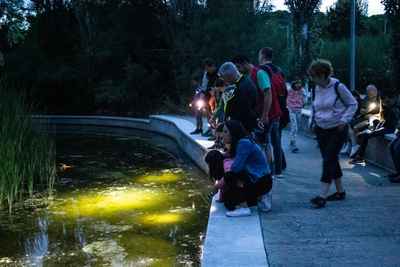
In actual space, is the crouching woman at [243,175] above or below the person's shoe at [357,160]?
above

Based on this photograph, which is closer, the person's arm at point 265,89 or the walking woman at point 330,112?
the walking woman at point 330,112

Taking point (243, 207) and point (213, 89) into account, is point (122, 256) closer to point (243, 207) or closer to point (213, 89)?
point (243, 207)

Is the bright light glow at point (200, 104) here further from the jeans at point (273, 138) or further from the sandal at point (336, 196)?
the sandal at point (336, 196)

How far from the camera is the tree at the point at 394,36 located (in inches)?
498

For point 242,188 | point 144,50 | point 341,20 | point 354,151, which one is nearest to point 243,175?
point 242,188

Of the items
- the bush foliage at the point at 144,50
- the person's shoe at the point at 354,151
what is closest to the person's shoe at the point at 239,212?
the person's shoe at the point at 354,151

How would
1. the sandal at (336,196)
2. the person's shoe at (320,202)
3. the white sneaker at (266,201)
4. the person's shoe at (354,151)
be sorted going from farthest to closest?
the person's shoe at (354,151) → the sandal at (336,196) → the person's shoe at (320,202) → the white sneaker at (266,201)

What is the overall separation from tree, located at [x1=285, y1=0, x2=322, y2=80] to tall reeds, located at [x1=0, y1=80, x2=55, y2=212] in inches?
692

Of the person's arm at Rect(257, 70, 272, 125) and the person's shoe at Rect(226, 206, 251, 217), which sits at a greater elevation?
the person's arm at Rect(257, 70, 272, 125)

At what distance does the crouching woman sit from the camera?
18.3 feet

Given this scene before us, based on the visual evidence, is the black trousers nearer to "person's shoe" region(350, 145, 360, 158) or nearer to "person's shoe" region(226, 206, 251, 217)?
"person's shoe" region(226, 206, 251, 217)

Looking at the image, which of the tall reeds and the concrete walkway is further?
the tall reeds

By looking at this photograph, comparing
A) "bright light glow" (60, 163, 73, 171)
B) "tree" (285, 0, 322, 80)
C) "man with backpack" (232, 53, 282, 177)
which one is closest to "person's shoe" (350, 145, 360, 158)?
"man with backpack" (232, 53, 282, 177)

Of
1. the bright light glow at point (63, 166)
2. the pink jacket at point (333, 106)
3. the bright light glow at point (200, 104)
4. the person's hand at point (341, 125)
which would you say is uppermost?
the pink jacket at point (333, 106)
